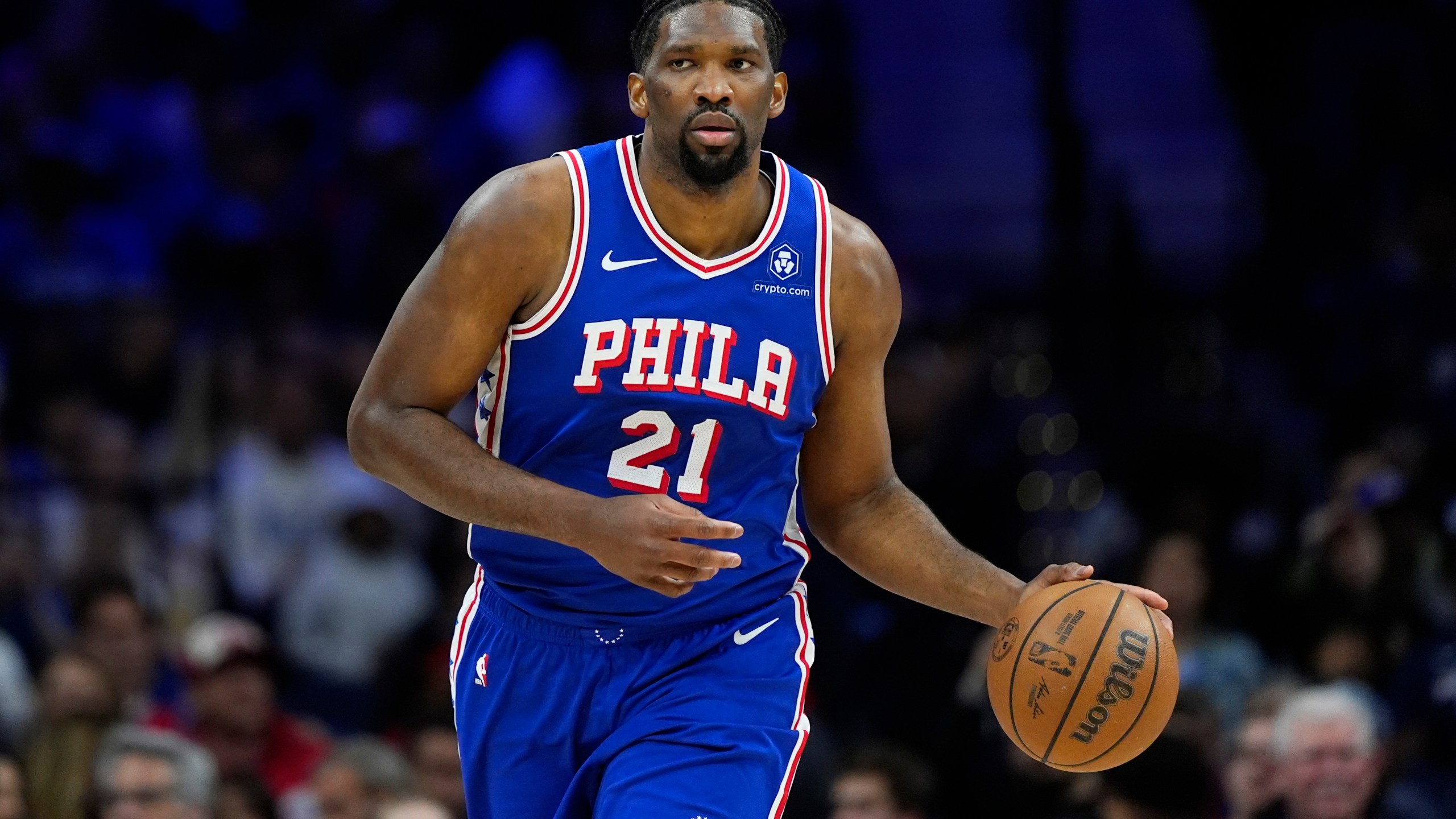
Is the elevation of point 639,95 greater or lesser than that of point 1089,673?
greater

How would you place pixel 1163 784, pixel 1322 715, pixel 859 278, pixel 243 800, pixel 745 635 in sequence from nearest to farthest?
pixel 745 635
pixel 859 278
pixel 1163 784
pixel 1322 715
pixel 243 800

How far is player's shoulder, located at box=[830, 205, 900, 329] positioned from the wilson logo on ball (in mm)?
969

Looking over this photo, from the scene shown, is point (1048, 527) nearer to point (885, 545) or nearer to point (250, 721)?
point (250, 721)

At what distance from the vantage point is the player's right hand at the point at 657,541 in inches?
144

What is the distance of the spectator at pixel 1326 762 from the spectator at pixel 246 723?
429cm

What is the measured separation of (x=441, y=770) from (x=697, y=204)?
4.23m

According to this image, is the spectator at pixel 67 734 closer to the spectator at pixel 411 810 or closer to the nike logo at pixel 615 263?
the spectator at pixel 411 810

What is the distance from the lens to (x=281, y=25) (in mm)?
13352

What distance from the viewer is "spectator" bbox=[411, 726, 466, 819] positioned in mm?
7801

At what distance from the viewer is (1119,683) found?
4.19 meters

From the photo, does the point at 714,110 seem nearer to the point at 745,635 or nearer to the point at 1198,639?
the point at 745,635

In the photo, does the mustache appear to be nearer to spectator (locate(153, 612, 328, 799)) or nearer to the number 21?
the number 21
